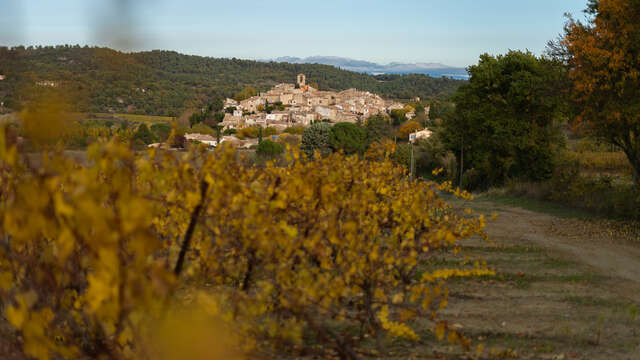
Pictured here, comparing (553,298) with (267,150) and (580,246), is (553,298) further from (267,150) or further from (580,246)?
(267,150)

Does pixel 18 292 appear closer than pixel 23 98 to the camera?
No

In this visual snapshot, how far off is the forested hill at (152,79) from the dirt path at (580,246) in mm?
6642

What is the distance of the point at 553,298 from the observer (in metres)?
6.64

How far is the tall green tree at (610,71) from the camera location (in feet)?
41.8

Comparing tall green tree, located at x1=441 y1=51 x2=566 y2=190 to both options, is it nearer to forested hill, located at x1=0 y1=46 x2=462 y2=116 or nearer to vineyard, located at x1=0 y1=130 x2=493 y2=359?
forested hill, located at x1=0 y1=46 x2=462 y2=116

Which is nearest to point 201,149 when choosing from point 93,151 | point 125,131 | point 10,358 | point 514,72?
point 125,131

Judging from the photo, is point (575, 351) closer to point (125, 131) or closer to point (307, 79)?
point (125, 131)

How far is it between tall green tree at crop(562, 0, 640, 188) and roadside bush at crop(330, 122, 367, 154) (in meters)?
48.8

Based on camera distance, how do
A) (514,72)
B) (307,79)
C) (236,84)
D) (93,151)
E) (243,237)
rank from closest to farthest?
(93,151)
(243,237)
(514,72)
(236,84)
(307,79)

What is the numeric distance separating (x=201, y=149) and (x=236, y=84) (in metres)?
120

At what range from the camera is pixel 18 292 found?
2.73m

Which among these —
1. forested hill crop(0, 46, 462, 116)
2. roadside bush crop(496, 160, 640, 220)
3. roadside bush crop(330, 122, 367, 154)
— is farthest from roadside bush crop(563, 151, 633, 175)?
roadside bush crop(330, 122, 367, 154)

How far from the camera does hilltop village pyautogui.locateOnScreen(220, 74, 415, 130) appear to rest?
3979 inches

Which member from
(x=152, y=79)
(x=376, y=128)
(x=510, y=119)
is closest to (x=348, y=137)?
(x=376, y=128)
